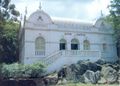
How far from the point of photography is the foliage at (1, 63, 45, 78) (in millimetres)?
22969

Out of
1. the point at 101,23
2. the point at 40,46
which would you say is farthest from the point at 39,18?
the point at 101,23

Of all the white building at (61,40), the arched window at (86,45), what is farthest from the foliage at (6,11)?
the arched window at (86,45)

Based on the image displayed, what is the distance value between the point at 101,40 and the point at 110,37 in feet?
5.24

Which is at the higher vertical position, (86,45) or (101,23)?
(101,23)

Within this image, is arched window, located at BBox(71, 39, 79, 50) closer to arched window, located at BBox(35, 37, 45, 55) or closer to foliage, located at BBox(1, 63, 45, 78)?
arched window, located at BBox(35, 37, 45, 55)

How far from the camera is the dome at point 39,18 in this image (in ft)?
99.6

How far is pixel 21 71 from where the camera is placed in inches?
914

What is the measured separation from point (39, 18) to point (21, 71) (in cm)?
946

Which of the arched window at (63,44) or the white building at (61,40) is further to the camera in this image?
the arched window at (63,44)

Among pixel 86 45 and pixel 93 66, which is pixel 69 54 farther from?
pixel 86 45

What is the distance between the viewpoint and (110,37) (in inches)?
1384

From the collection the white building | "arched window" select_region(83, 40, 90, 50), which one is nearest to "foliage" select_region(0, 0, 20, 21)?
the white building

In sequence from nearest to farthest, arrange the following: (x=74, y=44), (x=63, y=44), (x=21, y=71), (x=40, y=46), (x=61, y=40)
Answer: (x=21, y=71) → (x=40, y=46) → (x=61, y=40) → (x=63, y=44) → (x=74, y=44)

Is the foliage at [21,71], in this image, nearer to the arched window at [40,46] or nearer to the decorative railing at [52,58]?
the decorative railing at [52,58]
